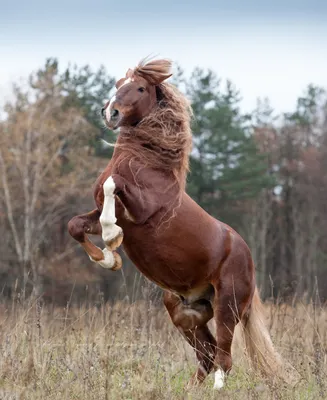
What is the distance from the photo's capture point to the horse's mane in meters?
6.27

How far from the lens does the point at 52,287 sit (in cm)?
→ 3212

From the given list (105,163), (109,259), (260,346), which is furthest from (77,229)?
(105,163)

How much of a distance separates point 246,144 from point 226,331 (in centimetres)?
3189

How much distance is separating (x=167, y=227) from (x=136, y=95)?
104 centimetres

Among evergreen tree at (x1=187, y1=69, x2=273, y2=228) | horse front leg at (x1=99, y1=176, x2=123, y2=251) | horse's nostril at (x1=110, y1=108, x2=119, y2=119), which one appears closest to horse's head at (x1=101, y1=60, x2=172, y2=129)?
horse's nostril at (x1=110, y1=108, x2=119, y2=119)

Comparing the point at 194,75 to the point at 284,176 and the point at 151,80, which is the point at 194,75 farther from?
the point at 151,80

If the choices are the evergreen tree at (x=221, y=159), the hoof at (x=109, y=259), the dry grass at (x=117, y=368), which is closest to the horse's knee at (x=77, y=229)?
the hoof at (x=109, y=259)

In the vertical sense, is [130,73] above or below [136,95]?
above

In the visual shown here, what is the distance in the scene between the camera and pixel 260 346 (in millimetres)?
6836

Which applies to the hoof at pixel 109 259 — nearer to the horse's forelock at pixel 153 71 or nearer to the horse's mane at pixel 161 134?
the horse's mane at pixel 161 134

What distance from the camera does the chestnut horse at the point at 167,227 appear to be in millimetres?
5996

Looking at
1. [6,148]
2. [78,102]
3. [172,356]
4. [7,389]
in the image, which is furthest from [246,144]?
[7,389]

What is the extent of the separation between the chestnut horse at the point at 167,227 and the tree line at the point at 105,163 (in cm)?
2156

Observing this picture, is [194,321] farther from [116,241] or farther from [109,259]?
[116,241]
